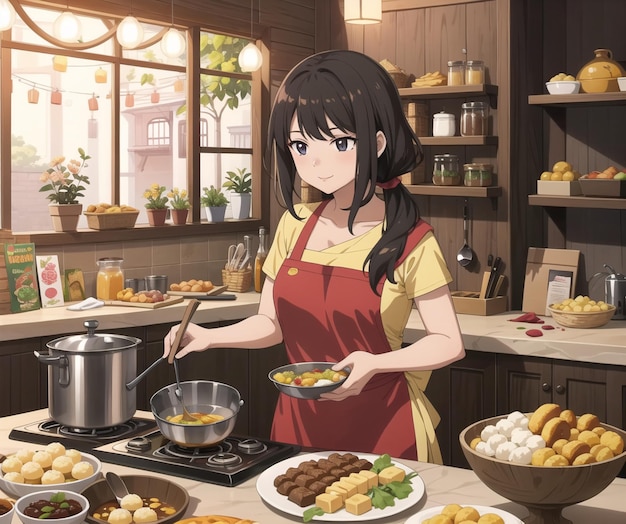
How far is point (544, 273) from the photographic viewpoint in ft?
15.4

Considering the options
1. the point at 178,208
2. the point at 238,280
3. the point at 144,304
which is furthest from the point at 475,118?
the point at 144,304

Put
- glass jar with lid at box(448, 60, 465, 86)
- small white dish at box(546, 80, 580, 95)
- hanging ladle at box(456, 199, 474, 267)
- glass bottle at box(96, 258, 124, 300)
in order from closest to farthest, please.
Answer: small white dish at box(546, 80, 580, 95) → glass bottle at box(96, 258, 124, 300) → glass jar with lid at box(448, 60, 465, 86) → hanging ladle at box(456, 199, 474, 267)

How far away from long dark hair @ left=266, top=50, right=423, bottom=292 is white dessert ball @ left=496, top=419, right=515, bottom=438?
713 millimetres

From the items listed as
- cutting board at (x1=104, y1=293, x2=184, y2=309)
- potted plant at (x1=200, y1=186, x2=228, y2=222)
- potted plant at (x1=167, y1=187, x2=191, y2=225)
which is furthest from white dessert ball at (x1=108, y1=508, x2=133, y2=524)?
potted plant at (x1=200, y1=186, x2=228, y2=222)

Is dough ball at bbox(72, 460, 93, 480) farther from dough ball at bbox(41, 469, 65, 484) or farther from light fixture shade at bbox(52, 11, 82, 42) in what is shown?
light fixture shade at bbox(52, 11, 82, 42)

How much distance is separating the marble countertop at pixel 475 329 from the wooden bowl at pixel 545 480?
7.30ft

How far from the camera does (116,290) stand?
15.0 ft

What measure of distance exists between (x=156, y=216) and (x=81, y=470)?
3.16 m

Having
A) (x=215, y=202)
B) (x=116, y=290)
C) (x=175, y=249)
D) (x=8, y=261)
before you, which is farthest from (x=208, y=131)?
(x=8, y=261)

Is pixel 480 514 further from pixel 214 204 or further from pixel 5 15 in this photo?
pixel 214 204

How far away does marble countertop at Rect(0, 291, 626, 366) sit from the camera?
3814mm

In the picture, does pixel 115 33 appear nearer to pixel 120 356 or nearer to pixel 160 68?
pixel 160 68

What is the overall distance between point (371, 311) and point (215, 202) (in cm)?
296

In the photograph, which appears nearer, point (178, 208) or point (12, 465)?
point (12, 465)
